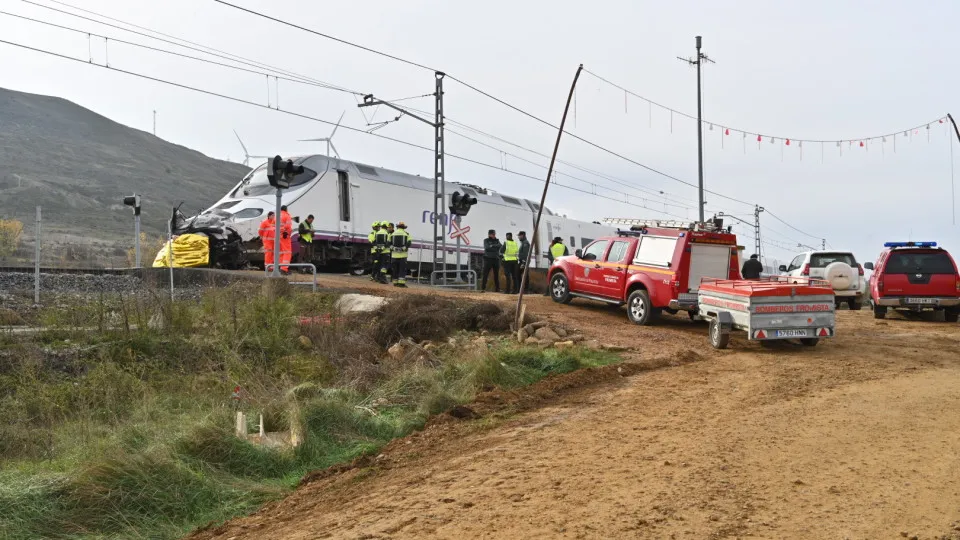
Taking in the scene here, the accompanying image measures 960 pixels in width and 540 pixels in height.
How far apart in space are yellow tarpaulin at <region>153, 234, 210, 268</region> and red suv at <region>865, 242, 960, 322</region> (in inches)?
608

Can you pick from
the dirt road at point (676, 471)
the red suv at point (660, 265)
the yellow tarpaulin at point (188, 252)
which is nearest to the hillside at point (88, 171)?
the yellow tarpaulin at point (188, 252)

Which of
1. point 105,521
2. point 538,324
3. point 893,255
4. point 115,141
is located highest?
point 115,141

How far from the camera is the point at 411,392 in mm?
8461

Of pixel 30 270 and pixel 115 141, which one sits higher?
pixel 115 141

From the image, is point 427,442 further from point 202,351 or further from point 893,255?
point 893,255

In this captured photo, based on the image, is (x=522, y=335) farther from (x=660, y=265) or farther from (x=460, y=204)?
(x=460, y=204)

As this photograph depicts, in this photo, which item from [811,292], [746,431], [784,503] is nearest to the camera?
[784,503]

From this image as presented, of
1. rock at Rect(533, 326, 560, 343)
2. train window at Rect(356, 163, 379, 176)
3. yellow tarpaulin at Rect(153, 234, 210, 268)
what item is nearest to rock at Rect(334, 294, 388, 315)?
rock at Rect(533, 326, 560, 343)

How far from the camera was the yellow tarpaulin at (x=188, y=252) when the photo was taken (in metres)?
18.0

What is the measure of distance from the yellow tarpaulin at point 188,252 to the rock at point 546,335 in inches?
393

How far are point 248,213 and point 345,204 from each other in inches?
137

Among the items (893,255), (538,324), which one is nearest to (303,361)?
(538,324)

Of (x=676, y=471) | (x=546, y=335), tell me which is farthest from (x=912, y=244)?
(x=676, y=471)

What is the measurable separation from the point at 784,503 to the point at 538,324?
7858 millimetres
